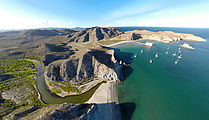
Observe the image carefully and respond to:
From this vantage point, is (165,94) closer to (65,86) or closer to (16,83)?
(65,86)

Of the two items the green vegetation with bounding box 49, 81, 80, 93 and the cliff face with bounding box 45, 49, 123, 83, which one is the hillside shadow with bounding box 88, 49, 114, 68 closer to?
the cliff face with bounding box 45, 49, 123, 83

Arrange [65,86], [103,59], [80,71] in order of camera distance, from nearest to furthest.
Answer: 1. [65,86]
2. [80,71]
3. [103,59]

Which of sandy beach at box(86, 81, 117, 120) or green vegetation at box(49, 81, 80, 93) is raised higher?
green vegetation at box(49, 81, 80, 93)

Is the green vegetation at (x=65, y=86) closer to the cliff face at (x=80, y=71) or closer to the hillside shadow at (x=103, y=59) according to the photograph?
the cliff face at (x=80, y=71)

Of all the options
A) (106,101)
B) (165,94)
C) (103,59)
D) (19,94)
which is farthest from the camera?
(103,59)

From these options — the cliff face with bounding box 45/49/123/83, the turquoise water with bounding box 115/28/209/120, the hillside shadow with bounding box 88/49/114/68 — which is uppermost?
the hillside shadow with bounding box 88/49/114/68

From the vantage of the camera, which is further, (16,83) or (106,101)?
(16,83)

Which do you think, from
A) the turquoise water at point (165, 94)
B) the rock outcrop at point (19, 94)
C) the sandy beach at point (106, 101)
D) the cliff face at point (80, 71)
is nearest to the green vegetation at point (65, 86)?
the cliff face at point (80, 71)

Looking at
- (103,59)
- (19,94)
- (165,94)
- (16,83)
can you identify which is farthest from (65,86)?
(165,94)

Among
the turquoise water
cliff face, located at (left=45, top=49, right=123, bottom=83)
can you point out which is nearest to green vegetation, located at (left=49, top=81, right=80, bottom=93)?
cliff face, located at (left=45, top=49, right=123, bottom=83)

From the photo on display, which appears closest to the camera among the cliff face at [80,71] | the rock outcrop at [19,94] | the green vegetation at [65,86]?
the rock outcrop at [19,94]

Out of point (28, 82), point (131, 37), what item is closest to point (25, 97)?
point (28, 82)

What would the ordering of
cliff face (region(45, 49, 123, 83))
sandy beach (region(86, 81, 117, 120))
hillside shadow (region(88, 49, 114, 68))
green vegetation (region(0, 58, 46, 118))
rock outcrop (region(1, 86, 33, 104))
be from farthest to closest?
hillside shadow (region(88, 49, 114, 68))
cliff face (region(45, 49, 123, 83))
rock outcrop (region(1, 86, 33, 104))
green vegetation (region(0, 58, 46, 118))
sandy beach (region(86, 81, 117, 120))
